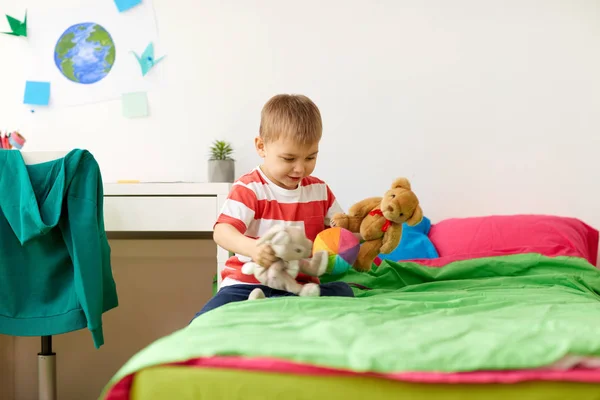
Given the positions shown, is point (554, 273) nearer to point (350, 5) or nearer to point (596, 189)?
point (596, 189)

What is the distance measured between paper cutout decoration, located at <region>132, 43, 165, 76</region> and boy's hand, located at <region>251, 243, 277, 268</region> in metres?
1.36

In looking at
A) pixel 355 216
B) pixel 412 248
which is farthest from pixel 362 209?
pixel 412 248

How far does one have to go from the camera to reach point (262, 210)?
1441 mm

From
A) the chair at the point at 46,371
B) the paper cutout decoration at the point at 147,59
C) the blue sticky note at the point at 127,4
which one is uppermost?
the blue sticky note at the point at 127,4

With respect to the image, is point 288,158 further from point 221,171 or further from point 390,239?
point 221,171

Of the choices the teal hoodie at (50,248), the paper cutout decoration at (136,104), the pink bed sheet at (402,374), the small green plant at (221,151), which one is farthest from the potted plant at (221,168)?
the pink bed sheet at (402,374)

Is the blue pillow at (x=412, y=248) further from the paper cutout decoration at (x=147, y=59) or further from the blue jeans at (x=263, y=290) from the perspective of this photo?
the paper cutout decoration at (x=147, y=59)

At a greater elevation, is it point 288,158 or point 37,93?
point 37,93

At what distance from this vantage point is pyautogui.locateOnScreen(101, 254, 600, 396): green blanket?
76cm

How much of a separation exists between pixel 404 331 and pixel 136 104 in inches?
67.3

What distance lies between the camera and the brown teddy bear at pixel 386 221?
4.43ft

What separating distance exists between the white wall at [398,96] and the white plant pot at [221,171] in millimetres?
Result: 157

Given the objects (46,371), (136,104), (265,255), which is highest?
(136,104)

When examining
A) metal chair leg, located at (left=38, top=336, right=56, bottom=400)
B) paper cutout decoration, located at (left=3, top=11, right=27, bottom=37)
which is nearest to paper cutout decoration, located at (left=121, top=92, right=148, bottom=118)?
paper cutout decoration, located at (left=3, top=11, right=27, bottom=37)
